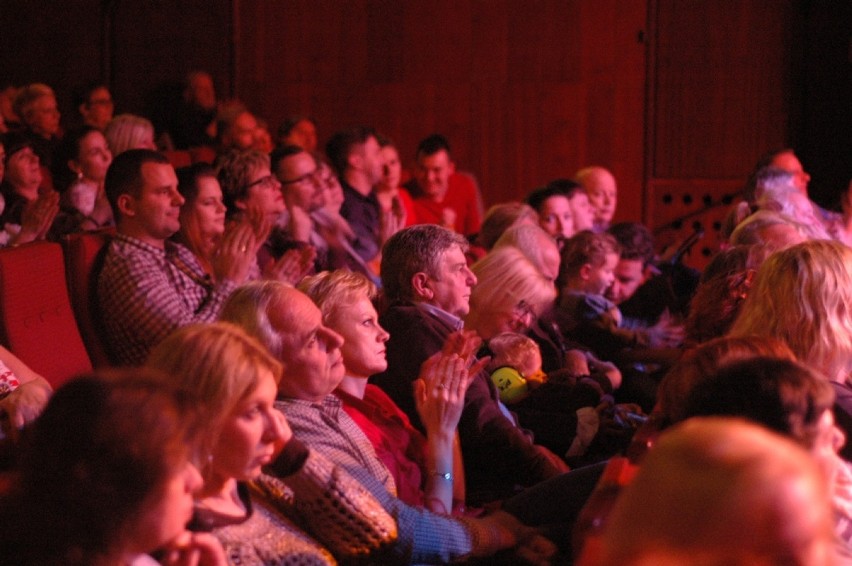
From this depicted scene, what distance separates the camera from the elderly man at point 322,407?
2.07 meters

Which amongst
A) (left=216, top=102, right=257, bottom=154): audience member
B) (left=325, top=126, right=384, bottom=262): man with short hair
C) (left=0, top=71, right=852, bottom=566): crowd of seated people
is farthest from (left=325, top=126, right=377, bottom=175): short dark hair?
(left=216, top=102, right=257, bottom=154): audience member

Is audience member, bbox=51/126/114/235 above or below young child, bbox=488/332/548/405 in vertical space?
above

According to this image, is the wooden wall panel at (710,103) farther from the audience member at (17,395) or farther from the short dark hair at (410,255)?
the audience member at (17,395)

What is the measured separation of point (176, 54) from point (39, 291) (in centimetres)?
549

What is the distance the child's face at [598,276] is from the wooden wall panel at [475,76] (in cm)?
348

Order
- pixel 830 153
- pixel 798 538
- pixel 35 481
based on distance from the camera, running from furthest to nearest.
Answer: pixel 830 153, pixel 35 481, pixel 798 538

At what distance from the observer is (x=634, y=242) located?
200 inches

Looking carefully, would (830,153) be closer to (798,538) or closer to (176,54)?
(176,54)

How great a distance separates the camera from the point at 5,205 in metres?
4.68

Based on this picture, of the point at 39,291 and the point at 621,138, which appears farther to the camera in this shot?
the point at 621,138

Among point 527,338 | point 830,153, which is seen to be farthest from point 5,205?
point 830,153

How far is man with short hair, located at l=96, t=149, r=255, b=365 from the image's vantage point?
3.08 metres

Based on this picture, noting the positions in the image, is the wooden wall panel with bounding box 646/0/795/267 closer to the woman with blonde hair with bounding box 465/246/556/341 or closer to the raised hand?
the woman with blonde hair with bounding box 465/246/556/341

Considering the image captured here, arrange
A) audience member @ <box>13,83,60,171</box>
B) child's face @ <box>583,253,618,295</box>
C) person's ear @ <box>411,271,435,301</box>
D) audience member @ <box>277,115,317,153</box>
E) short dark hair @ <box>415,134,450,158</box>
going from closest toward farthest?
1. person's ear @ <box>411,271,435,301</box>
2. child's face @ <box>583,253,618,295</box>
3. audience member @ <box>13,83,60,171</box>
4. short dark hair @ <box>415,134,450,158</box>
5. audience member @ <box>277,115,317,153</box>
